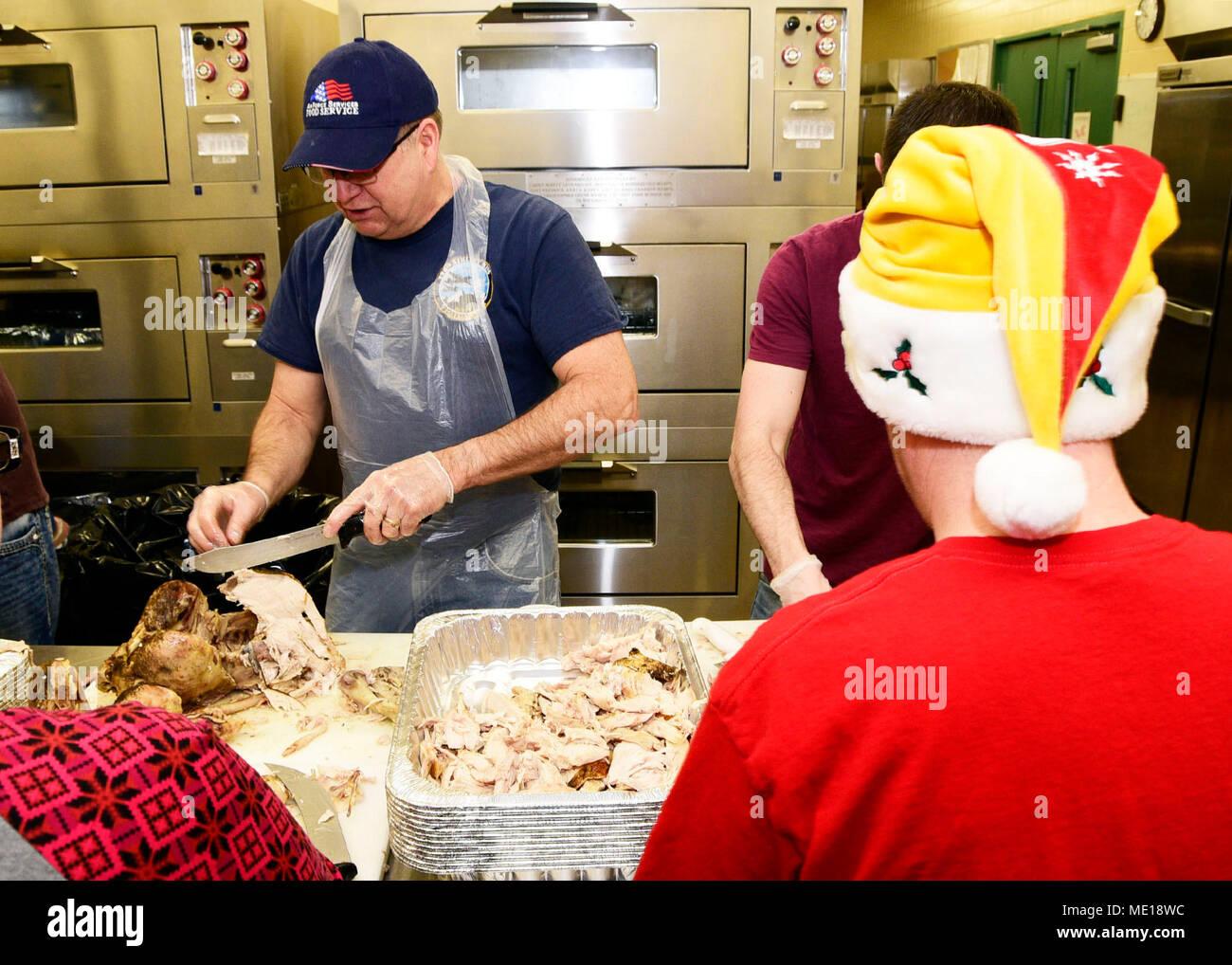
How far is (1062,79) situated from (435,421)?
15.5ft

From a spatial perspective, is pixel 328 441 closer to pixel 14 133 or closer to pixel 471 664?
pixel 471 664

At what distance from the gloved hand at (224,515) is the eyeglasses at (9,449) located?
440 mm

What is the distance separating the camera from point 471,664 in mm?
2000

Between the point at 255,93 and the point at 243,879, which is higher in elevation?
the point at 255,93

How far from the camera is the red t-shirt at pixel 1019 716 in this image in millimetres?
798

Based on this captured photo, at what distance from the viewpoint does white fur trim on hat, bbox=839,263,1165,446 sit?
86 centimetres

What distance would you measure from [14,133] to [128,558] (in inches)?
72.4

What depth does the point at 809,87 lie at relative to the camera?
366 cm

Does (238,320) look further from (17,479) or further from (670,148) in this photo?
(670,148)

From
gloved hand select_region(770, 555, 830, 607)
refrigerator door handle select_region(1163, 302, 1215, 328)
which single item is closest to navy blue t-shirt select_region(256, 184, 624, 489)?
gloved hand select_region(770, 555, 830, 607)

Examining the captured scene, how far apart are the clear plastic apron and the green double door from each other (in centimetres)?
408

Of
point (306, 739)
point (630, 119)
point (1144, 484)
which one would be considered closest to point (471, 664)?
point (306, 739)

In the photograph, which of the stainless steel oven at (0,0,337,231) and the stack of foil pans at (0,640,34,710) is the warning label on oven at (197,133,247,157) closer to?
the stainless steel oven at (0,0,337,231)

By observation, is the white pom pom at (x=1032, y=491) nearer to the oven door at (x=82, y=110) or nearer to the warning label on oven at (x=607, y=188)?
the warning label on oven at (x=607, y=188)
